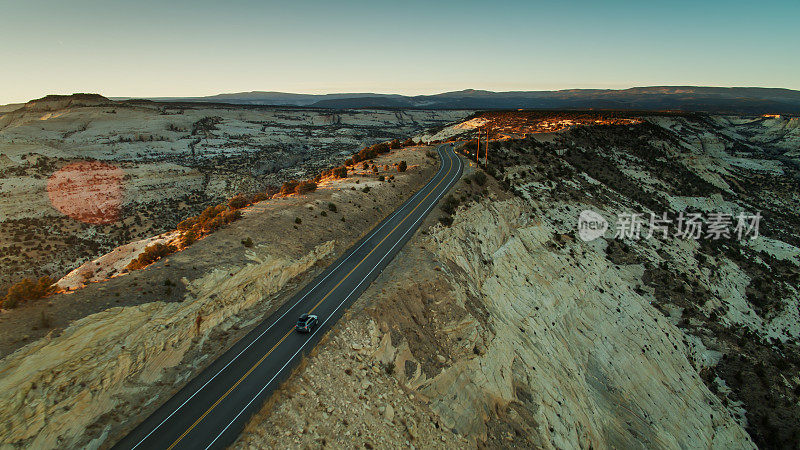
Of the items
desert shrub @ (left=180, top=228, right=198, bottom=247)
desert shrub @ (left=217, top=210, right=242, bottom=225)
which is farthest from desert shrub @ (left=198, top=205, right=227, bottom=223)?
desert shrub @ (left=180, top=228, right=198, bottom=247)

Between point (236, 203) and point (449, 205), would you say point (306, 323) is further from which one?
point (236, 203)

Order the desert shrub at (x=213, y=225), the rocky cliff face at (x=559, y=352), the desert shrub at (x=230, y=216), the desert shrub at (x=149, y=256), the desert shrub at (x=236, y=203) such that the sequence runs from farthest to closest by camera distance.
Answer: the desert shrub at (x=236, y=203) → the desert shrub at (x=230, y=216) → the desert shrub at (x=213, y=225) → the desert shrub at (x=149, y=256) → the rocky cliff face at (x=559, y=352)

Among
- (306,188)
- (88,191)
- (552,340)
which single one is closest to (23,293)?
(306,188)

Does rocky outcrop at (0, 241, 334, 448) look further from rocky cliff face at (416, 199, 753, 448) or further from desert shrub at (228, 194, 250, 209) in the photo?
desert shrub at (228, 194, 250, 209)

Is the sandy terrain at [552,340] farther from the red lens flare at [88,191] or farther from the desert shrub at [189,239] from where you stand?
the red lens flare at [88,191]

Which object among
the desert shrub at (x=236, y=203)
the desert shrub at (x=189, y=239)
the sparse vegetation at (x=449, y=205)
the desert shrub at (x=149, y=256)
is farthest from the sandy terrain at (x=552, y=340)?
the desert shrub at (x=236, y=203)

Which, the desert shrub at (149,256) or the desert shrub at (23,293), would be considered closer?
the desert shrub at (23,293)

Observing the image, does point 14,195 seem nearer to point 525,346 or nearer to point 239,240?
point 239,240
